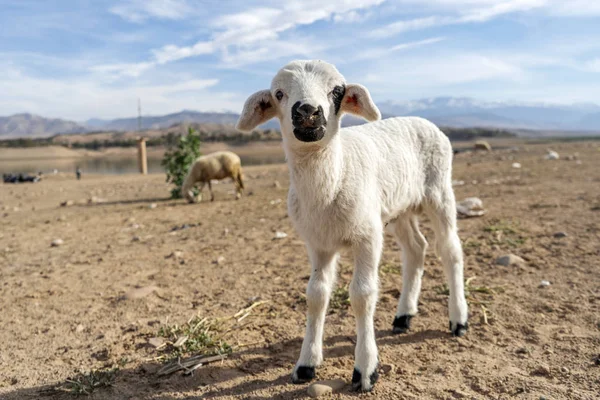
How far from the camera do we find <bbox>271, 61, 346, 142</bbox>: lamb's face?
10.1 ft

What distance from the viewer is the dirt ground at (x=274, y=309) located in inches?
143

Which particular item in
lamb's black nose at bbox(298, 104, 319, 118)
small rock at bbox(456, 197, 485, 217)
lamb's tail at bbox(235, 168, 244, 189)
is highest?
lamb's black nose at bbox(298, 104, 319, 118)

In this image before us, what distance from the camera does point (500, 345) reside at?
412 centimetres

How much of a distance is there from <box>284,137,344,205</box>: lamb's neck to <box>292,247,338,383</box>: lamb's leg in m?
0.56

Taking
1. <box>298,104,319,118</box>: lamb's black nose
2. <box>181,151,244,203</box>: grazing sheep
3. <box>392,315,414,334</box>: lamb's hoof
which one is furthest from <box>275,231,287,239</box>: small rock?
<box>181,151,244,203</box>: grazing sheep

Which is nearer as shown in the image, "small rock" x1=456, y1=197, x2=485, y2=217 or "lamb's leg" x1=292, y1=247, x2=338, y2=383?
"lamb's leg" x1=292, y1=247, x2=338, y2=383

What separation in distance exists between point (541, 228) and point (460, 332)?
4080mm

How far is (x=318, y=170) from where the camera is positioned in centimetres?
349

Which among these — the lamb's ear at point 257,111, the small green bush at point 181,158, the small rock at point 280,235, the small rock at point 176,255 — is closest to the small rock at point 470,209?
the small rock at point 280,235

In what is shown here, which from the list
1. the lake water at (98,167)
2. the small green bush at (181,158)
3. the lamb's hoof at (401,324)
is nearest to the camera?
the lamb's hoof at (401,324)

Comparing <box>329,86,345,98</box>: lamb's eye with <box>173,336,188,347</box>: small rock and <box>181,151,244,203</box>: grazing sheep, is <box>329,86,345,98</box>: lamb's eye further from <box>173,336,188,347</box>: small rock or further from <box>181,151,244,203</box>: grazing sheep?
<box>181,151,244,203</box>: grazing sheep

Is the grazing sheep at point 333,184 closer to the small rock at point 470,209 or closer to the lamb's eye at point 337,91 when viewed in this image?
the lamb's eye at point 337,91

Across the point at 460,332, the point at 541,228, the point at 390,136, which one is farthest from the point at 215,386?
the point at 541,228

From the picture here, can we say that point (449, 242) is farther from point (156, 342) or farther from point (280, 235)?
point (280, 235)
